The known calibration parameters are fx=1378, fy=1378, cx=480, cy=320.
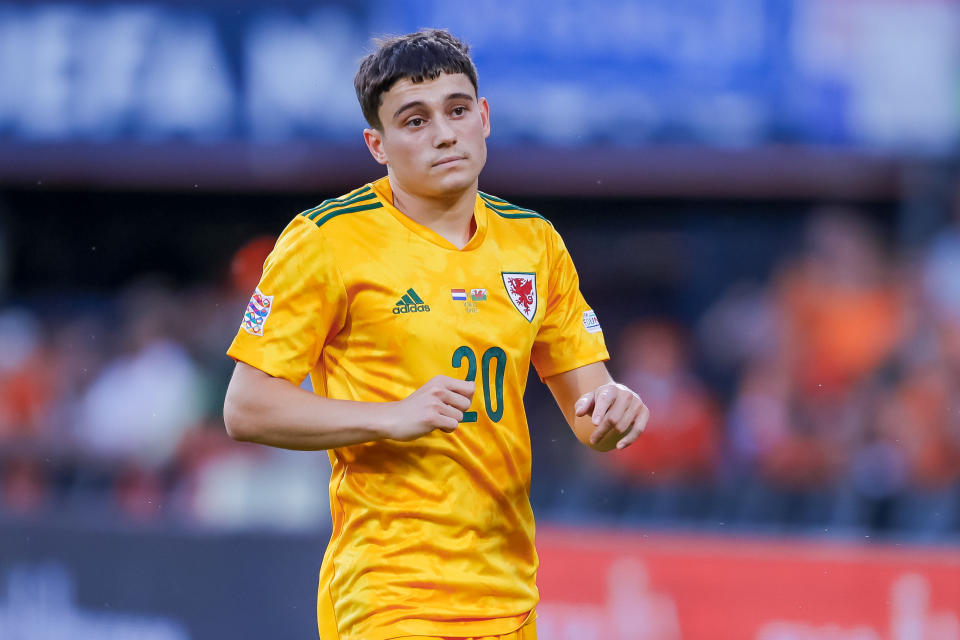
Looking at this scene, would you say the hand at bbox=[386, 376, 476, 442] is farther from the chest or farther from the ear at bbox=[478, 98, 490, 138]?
the ear at bbox=[478, 98, 490, 138]

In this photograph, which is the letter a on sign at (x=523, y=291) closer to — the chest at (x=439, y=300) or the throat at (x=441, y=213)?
the chest at (x=439, y=300)

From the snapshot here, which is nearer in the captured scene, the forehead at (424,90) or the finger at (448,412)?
the finger at (448,412)

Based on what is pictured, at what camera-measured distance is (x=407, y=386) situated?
2.93 meters

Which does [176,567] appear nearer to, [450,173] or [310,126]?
[310,126]

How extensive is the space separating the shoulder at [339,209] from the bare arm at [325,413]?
1.11ft

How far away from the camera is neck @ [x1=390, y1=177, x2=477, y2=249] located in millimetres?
3037

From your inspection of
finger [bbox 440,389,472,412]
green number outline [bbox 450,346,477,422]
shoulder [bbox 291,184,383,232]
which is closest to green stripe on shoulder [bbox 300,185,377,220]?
shoulder [bbox 291,184,383,232]

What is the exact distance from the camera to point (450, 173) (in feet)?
9.66

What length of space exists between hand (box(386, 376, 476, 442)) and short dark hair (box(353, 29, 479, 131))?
0.65 m

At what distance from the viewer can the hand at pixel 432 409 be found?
270cm

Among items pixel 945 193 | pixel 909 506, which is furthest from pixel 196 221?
pixel 909 506

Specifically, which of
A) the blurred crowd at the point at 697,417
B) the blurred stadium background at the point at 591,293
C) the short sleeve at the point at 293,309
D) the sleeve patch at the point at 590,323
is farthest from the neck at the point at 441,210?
the blurred crowd at the point at 697,417

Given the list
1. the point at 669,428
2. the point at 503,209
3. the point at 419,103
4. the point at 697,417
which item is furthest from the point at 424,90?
the point at 697,417

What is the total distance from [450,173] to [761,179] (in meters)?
6.00
